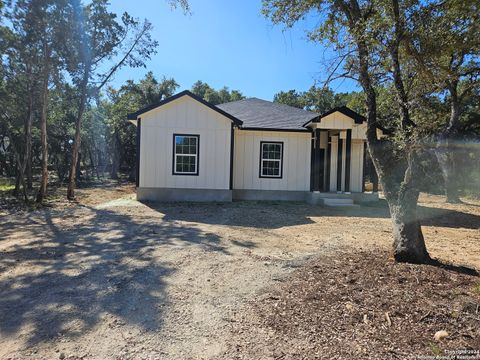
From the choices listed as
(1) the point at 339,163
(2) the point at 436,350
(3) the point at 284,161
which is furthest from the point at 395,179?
(1) the point at 339,163

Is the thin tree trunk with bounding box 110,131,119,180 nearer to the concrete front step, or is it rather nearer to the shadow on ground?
the shadow on ground

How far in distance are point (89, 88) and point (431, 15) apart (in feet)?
42.9

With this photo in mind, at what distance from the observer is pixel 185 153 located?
12.9 m

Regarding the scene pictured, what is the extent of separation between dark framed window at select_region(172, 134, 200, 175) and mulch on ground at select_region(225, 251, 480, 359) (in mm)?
8799

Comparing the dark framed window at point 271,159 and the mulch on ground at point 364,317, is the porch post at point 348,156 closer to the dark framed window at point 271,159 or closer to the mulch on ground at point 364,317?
the dark framed window at point 271,159

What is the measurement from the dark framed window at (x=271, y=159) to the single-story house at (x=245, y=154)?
42 millimetres

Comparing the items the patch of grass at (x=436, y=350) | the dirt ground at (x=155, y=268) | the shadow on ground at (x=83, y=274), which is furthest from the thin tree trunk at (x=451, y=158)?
the patch of grass at (x=436, y=350)

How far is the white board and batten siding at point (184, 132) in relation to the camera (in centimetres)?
1268

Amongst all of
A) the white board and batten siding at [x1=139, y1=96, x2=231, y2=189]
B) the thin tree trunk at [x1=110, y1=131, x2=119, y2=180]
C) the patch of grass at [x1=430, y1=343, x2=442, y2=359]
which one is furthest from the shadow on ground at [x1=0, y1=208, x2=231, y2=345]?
the thin tree trunk at [x1=110, y1=131, x2=119, y2=180]

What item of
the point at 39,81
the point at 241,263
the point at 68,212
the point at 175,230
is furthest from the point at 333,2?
the point at 39,81

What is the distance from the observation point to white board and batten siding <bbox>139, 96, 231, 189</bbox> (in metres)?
12.7

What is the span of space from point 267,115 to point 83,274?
12525 mm

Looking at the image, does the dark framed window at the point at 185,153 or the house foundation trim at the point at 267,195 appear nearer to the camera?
the dark framed window at the point at 185,153

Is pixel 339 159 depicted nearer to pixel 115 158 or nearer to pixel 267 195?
pixel 267 195
